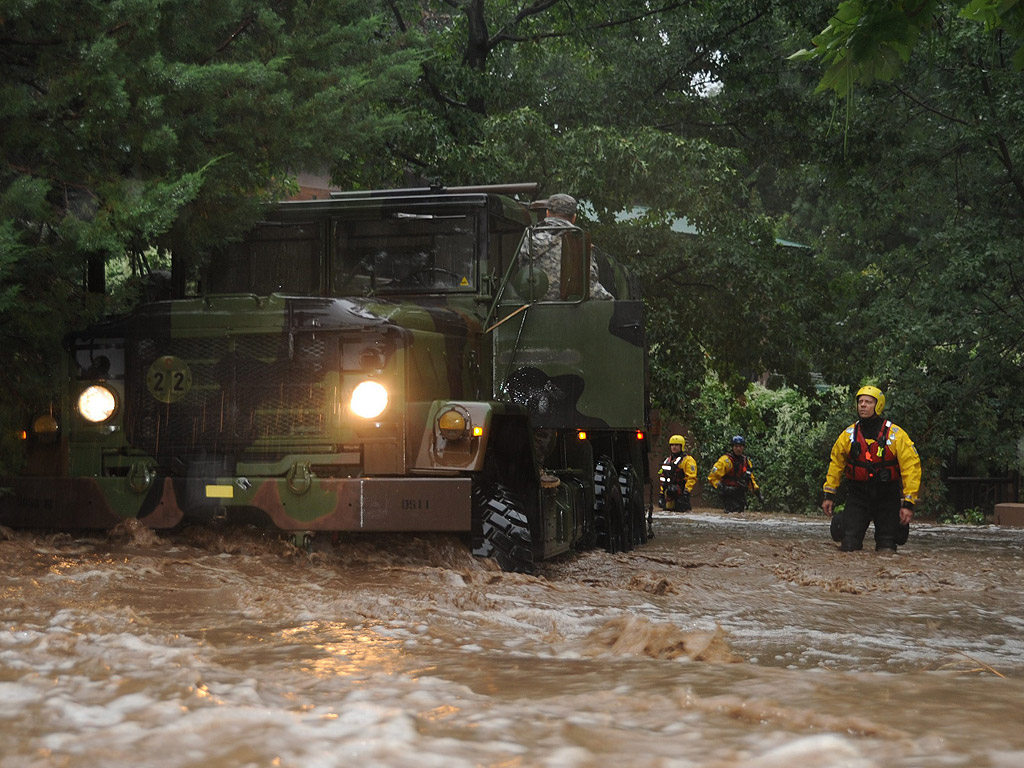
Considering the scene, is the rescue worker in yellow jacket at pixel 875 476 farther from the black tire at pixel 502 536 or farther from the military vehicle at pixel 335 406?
the black tire at pixel 502 536

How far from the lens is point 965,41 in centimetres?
1541

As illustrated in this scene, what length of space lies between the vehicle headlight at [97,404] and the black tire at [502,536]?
7.39ft

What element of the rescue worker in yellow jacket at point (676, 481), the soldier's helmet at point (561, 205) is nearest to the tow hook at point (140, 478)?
the soldier's helmet at point (561, 205)

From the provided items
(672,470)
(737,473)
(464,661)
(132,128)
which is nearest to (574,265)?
(132,128)

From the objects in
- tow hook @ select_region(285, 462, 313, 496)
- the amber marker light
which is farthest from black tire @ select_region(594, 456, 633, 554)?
tow hook @ select_region(285, 462, 313, 496)

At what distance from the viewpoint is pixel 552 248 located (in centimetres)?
986

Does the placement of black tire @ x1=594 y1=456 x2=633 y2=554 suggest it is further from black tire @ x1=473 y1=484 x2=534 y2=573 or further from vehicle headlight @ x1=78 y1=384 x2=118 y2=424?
vehicle headlight @ x1=78 y1=384 x2=118 y2=424

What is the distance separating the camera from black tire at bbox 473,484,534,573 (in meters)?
8.03

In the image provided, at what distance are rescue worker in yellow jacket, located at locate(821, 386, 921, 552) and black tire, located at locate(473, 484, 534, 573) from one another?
481 centimetres

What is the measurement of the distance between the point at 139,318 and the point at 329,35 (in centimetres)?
221

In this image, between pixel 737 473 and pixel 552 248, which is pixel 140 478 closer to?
pixel 552 248

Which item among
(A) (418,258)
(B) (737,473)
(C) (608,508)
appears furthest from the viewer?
(B) (737,473)

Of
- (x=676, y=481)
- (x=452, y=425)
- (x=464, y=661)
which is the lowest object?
(x=676, y=481)

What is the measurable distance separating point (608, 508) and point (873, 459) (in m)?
2.46
